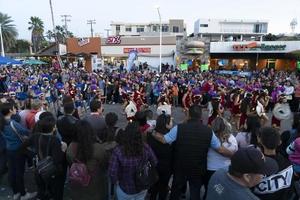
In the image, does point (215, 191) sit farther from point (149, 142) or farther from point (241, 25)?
point (241, 25)

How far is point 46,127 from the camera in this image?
14.0 feet

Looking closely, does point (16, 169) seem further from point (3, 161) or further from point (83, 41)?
point (83, 41)

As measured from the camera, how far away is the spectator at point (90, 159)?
3.65 meters

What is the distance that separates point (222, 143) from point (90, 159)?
5.90 ft

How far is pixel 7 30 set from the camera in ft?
206

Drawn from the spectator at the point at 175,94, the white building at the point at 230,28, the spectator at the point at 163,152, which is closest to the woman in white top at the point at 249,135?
the spectator at the point at 163,152

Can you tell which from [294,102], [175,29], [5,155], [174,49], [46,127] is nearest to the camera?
[46,127]

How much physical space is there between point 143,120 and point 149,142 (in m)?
0.39

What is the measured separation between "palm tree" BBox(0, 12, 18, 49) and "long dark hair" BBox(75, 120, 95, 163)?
2588 inches

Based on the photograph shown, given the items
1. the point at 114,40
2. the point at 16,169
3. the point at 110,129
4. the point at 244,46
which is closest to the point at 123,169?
the point at 110,129

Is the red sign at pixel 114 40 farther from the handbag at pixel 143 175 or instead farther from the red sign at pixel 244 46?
the handbag at pixel 143 175

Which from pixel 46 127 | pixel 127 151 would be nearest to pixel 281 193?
pixel 127 151

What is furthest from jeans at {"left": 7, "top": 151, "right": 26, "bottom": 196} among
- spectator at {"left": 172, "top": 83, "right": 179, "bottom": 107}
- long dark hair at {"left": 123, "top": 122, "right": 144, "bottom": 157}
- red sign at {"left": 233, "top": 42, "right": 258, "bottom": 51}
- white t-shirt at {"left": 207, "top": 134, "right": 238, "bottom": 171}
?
red sign at {"left": 233, "top": 42, "right": 258, "bottom": 51}

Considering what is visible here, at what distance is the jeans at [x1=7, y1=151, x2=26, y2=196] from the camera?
5.19 metres
